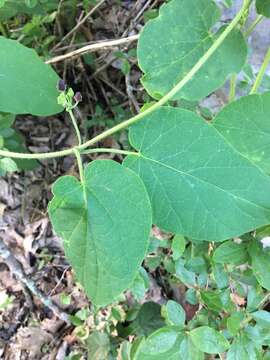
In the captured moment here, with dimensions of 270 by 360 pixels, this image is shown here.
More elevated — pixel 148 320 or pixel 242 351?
pixel 242 351

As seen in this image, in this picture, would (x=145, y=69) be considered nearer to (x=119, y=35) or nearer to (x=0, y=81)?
(x=0, y=81)

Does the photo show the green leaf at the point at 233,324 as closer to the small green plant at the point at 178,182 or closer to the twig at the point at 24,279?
the small green plant at the point at 178,182

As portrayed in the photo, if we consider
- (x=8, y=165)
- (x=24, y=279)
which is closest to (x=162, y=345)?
(x=8, y=165)

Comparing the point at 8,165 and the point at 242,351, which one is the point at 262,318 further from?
the point at 8,165

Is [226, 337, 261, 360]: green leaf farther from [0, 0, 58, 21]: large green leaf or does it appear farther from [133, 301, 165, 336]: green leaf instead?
[0, 0, 58, 21]: large green leaf

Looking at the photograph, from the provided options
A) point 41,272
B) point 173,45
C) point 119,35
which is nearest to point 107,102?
point 119,35

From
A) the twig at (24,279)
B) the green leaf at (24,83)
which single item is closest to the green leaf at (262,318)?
the green leaf at (24,83)

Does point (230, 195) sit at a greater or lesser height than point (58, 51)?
greater
